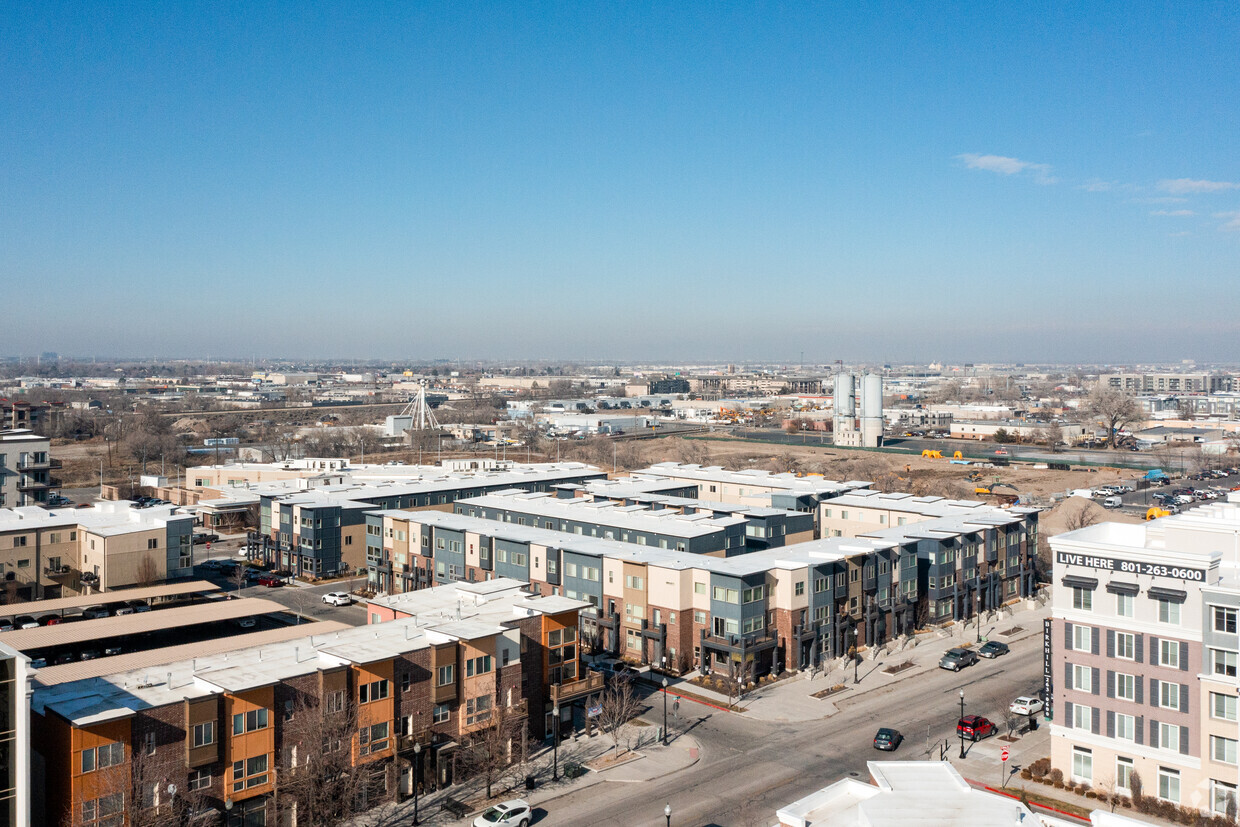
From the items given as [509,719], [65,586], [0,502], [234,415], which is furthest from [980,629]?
[234,415]

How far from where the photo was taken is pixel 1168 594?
56.9 ft

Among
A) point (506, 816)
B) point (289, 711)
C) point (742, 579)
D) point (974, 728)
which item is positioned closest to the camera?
point (289, 711)

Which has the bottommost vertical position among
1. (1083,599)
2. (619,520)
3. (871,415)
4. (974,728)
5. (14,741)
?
(974,728)

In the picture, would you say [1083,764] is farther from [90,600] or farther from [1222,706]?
[90,600]

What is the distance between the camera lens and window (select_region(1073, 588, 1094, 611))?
18.5 m

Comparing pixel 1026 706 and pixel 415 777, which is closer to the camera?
pixel 415 777

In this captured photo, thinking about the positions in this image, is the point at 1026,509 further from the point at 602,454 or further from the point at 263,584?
the point at 602,454

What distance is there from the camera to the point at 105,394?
148500mm

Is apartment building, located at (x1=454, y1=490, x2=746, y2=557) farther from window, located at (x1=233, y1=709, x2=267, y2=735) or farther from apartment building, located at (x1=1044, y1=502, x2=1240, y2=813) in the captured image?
window, located at (x1=233, y1=709, x2=267, y2=735)

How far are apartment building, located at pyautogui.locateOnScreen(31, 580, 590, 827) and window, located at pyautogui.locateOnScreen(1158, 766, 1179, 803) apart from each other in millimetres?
11477

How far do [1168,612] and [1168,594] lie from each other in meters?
0.39

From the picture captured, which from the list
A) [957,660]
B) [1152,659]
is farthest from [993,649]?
[1152,659]

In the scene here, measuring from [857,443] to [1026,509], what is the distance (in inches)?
1877

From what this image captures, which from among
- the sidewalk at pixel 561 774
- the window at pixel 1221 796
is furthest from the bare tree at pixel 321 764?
the window at pixel 1221 796
